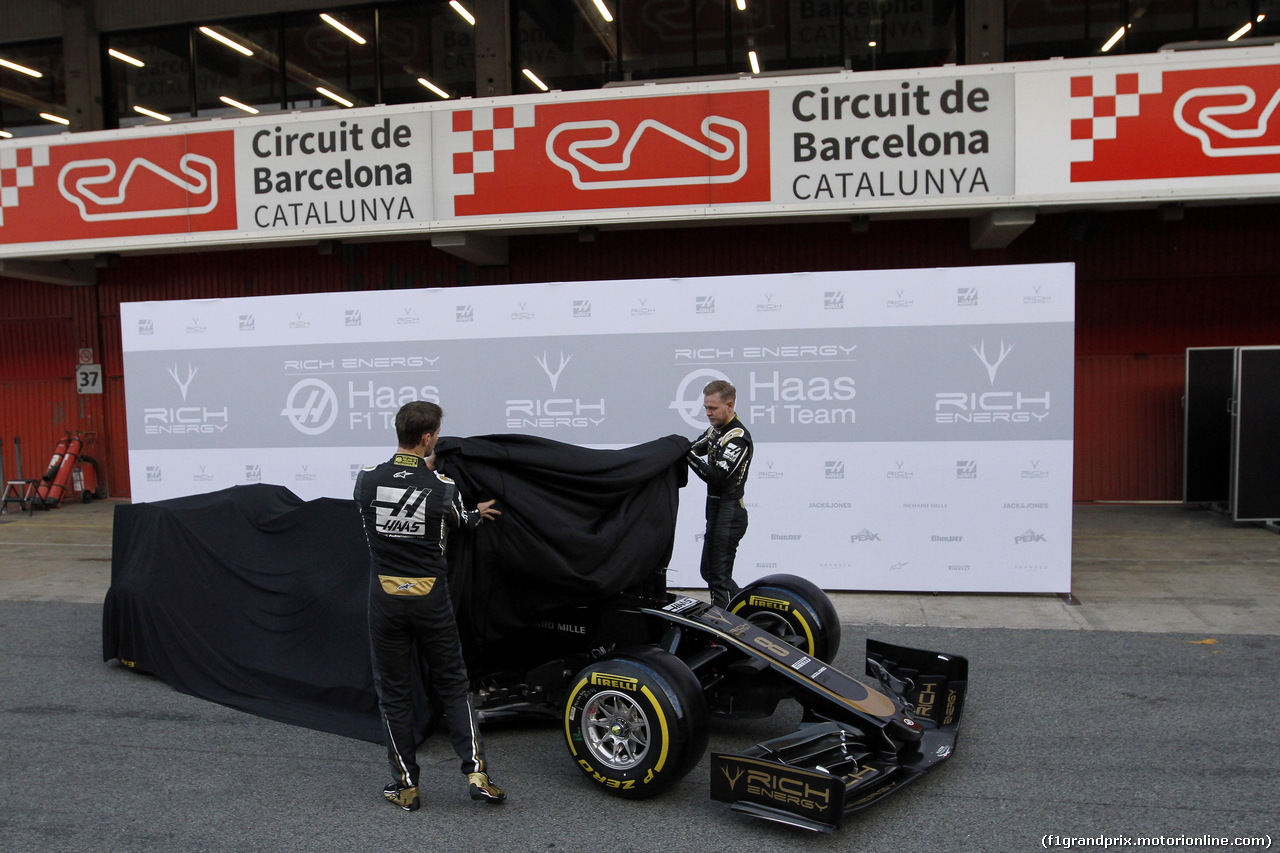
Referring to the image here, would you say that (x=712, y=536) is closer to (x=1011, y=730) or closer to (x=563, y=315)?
(x=1011, y=730)

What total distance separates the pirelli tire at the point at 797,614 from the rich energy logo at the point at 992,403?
2.64m

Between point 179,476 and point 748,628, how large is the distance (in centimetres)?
635

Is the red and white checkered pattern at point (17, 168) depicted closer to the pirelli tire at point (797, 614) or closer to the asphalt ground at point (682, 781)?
the asphalt ground at point (682, 781)

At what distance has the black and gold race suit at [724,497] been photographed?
5.77m

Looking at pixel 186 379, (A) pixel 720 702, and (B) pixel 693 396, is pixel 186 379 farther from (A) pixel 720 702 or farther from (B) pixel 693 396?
(A) pixel 720 702

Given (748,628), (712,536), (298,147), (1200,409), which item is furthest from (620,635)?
(1200,409)

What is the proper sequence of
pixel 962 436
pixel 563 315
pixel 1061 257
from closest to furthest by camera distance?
pixel 962 436 < pixel 563 315 < pixel 1061 257

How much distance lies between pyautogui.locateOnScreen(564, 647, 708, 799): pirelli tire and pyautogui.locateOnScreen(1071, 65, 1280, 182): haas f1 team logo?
26.1 ft

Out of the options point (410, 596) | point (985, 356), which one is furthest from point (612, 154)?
point (410, 596)

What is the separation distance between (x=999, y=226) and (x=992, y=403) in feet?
11.1

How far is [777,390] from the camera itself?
7.66 metres

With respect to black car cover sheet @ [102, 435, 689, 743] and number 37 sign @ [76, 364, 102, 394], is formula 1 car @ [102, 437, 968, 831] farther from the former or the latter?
number 37 sign @ [76, 364, 102, 394]

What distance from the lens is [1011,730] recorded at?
15.3 ft

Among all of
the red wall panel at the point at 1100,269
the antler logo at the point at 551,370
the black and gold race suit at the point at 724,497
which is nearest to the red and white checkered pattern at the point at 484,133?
the red wall panel at the point at 1100,269
